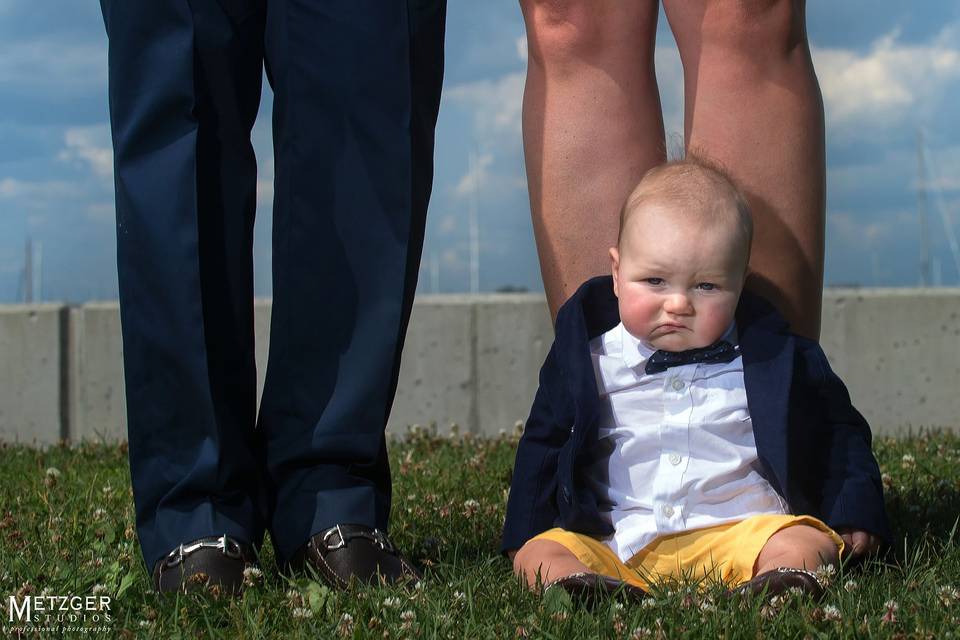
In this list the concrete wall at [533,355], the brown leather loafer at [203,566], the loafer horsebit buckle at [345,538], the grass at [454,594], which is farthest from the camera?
the concrete wall at [533,355]

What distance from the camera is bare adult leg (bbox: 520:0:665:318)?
9.94 ft

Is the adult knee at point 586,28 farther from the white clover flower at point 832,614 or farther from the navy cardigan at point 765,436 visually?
the white clover flower at point 832,614

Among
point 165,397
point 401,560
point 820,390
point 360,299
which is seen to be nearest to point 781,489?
point 820,390

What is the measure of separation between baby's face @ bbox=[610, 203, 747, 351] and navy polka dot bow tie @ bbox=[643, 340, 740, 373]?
3cm

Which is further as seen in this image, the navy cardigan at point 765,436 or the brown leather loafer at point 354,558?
the navy cardigan at point 765,436

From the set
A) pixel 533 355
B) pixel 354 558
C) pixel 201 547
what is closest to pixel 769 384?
pixel 354 558

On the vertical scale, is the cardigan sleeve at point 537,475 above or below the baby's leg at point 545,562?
above

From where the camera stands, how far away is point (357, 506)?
2.60 metres

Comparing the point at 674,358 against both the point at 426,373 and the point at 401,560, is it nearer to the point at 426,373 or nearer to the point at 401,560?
the point at 401,560

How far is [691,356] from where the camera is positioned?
9.00 feet

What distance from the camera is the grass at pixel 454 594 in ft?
7.05

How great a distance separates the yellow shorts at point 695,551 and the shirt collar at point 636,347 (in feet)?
1.31

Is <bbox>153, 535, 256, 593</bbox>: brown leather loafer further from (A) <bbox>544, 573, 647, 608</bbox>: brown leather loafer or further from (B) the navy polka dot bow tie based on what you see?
(B) the navy polka dot bow tie

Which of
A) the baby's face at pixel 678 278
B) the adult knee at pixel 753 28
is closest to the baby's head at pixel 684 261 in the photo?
the baby's face at pixel 678 278
